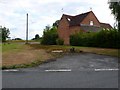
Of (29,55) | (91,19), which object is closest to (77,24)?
(91,19)

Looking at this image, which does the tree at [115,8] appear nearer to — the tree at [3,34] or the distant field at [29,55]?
the distant field at [29,55]

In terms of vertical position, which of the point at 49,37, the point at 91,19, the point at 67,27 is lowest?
the point at 49,37

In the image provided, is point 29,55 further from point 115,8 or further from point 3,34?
point 3,34

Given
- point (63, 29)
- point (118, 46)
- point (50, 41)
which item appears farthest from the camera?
point (63, 29)

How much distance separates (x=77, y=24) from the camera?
66875 mm

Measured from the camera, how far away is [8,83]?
11039 millimetres

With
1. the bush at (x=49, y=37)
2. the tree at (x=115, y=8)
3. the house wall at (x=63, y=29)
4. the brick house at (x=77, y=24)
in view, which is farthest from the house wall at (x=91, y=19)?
the tree at (x=115, y=8)

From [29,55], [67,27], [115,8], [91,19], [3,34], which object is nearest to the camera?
[29,55]

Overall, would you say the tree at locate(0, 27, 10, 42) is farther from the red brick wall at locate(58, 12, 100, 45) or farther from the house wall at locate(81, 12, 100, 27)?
the house wall at locate(81, 12, 100, 27)

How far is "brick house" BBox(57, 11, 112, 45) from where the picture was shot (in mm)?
66812

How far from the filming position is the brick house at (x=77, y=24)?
2630 inches

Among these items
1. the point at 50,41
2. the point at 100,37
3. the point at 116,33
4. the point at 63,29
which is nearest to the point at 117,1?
the point at 116,33

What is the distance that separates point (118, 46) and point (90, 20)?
32.6 m

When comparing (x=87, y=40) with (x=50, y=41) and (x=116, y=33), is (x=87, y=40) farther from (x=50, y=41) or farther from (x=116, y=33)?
(x=50, y=41)
